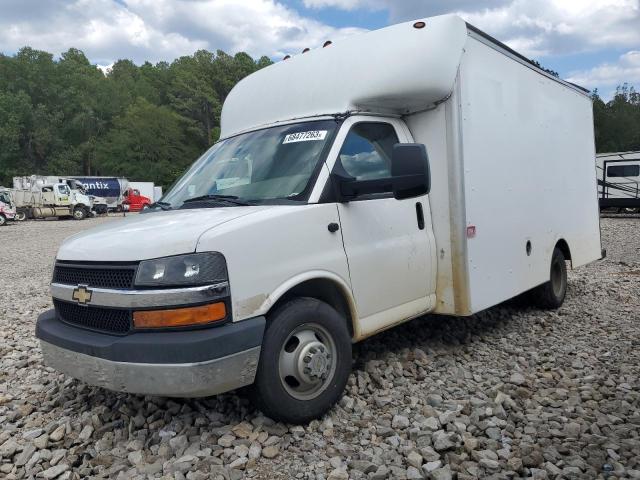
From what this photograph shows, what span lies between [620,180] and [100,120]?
2487 inches

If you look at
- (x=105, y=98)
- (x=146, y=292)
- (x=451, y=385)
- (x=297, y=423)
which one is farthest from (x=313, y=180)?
(x=105, y=98)

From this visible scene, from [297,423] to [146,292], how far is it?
1.31 metres

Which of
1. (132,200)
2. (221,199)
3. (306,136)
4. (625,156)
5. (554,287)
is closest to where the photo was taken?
(221,199)

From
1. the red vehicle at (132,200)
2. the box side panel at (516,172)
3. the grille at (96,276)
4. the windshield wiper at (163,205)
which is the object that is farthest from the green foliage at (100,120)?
the grille at (96,276)

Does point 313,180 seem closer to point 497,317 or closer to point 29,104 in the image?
point 497,317

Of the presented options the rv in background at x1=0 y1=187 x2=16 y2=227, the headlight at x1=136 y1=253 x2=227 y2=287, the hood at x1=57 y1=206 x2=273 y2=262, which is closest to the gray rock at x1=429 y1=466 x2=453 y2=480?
the headlight at x1=136 y1=253 x2=227 y2=287

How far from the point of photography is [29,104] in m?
60.0

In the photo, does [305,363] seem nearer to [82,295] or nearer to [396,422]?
[396,422]

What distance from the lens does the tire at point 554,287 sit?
6152mm

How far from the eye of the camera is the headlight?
2859 millimetres

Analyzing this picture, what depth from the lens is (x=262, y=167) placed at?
3949 mm

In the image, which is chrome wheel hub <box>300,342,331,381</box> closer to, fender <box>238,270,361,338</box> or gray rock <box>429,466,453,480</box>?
fender <box>238,270,361,338</box>

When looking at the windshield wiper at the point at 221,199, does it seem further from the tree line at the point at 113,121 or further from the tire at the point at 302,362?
the tree line at the point at 113,121

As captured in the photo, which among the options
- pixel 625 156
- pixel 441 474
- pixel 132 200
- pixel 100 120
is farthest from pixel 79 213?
pixel 100 120
